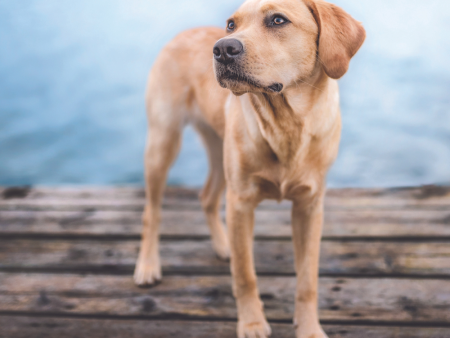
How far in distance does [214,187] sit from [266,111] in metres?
1.02

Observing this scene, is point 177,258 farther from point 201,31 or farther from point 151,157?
point 201,31

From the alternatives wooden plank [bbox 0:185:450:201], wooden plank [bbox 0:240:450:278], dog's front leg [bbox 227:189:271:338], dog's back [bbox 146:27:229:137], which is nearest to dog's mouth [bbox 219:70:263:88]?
dog's front leg [bbox 227:189:271:338]

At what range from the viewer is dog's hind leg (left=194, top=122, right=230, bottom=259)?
2254 mm

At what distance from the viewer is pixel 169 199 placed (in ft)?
9.98

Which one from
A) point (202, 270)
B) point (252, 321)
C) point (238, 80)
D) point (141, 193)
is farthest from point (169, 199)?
point (238, 80)

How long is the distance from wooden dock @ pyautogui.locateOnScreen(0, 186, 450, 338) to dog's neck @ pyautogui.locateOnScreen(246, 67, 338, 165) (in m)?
0.82

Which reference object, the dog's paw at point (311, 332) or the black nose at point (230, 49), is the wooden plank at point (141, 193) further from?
the black nose at point (230, 49)

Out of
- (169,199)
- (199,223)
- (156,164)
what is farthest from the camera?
(169,199)

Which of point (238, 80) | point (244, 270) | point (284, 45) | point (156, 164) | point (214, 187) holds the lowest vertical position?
point (244, 270)

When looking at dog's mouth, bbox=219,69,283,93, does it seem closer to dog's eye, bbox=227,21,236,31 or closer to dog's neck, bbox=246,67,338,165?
dog's neck, bbox=246,67,338,165

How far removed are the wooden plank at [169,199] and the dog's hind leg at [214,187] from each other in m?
0.55

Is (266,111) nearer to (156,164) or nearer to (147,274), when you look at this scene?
(156,164)

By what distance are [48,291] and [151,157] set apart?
2.92 feet

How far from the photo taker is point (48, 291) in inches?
76.7
